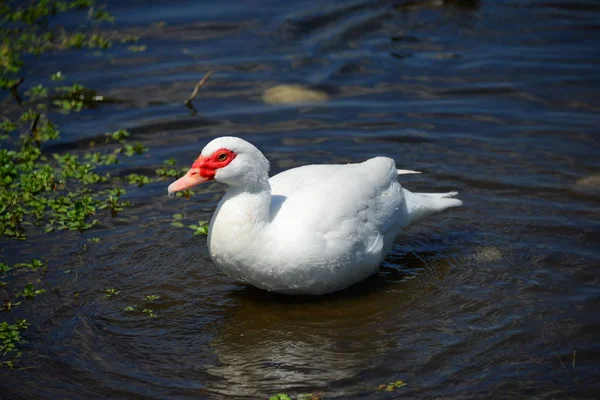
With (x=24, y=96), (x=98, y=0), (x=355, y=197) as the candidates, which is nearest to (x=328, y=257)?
(x=355, y=197)

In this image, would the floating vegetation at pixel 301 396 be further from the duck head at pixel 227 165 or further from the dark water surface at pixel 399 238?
the duck head at pixel 227 165

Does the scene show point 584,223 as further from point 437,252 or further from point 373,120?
point 373,120

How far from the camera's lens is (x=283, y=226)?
18.1 feet

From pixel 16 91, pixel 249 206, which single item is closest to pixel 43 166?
pixel 16 91

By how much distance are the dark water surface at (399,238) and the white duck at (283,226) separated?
33cm

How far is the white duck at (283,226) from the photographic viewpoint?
17.9ft

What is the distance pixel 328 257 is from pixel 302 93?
13.9 feet

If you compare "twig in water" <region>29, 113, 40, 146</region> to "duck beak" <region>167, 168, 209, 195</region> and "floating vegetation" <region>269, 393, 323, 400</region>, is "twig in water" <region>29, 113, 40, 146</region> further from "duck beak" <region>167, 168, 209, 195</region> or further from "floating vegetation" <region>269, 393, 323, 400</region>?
"floating vegetation" <region>269, 393, 323, 400</region>

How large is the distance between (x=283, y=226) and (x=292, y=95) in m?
4.15

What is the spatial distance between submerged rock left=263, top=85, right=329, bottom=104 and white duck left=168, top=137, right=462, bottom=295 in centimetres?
355

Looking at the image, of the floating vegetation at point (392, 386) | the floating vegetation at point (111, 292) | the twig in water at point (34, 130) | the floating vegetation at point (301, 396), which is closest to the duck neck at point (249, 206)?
the floating vegetation at point (111, 292)

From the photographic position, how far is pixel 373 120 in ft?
28.9

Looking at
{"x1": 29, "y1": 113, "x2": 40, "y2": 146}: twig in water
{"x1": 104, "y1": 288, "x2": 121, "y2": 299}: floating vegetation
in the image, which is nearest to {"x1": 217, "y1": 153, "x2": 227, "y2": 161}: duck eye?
{"x1": 104, "y1": 288, "x2": 121, "y2": 299}: floating vegetation

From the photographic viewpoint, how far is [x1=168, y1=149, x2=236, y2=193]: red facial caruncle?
5461mm
